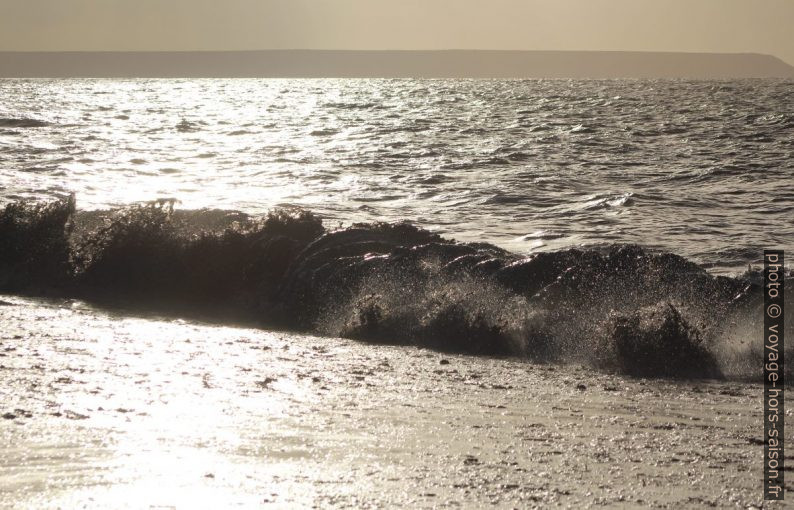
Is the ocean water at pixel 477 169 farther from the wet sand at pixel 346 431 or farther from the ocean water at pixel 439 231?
the wet sand at pixel 346 431

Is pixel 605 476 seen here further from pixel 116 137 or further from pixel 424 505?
pixel 116 137

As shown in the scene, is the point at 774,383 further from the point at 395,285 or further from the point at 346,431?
the point at 395,285

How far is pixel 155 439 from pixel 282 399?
3.73 feet

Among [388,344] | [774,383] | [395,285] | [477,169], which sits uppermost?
[477,169]

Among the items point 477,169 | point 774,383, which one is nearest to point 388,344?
point 774,383

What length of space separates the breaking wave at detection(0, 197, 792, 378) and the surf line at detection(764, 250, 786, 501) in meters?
0.12

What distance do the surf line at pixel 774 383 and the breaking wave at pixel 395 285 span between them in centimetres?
12

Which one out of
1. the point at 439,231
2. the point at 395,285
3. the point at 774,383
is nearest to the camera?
the point at 774,383

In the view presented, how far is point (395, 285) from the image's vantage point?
9.53m

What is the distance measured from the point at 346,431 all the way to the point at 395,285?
165 inches

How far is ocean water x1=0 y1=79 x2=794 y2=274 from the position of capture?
14.9 meters

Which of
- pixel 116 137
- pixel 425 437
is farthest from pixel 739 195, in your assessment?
pixel 116 137

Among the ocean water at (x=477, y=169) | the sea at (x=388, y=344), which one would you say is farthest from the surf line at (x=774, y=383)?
the ocean water at (x=477, y=169)

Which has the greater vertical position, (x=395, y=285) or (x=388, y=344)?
(x=395, y=285)
